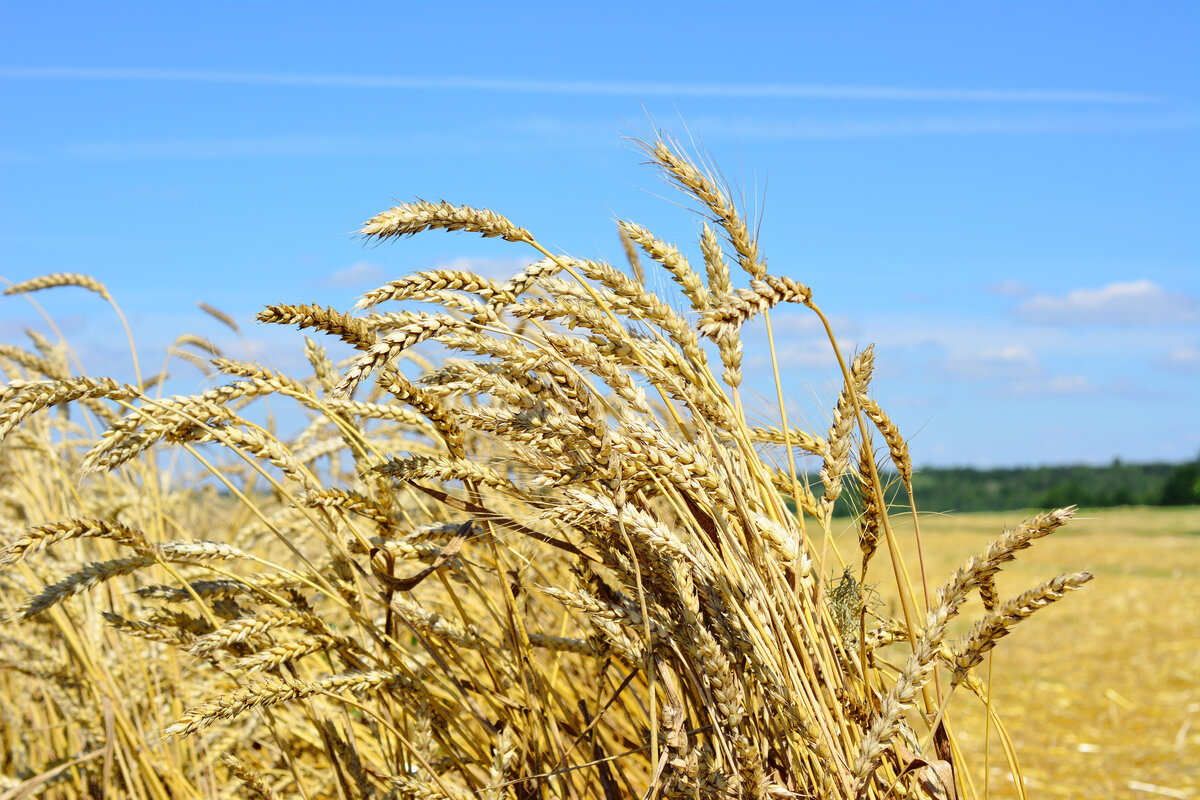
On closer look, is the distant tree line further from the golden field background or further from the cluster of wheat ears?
the cluster of wheat ears

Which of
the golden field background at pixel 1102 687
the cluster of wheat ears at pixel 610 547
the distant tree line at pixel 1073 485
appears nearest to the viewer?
the cluster of wheat ears at pixel 610 547

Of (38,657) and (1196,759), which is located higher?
(38,657)

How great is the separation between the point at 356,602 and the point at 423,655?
0.67 m

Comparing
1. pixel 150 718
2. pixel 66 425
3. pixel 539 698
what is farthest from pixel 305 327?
pixel 66 425

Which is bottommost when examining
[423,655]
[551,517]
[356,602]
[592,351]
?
[423,655]

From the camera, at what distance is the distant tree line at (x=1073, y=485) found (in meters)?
26.3

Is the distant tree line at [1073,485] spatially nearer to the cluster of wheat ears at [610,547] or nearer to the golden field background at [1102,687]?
the golden field background at [1102,687]

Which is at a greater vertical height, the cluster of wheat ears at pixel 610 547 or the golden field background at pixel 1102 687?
the cluster of wheat ears at pixel 610 547

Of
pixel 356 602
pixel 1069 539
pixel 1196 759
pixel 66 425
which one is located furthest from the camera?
pixel 1069 539

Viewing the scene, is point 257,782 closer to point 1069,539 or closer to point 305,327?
point 305,327

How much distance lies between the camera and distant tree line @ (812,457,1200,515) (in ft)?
86.3

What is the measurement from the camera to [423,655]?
8.46 feet

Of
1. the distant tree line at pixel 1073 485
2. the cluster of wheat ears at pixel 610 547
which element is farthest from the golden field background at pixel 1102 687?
the distant tree line at pixel 1073 485

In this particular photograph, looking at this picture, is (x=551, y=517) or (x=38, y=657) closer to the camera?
(x=551, y=517)
